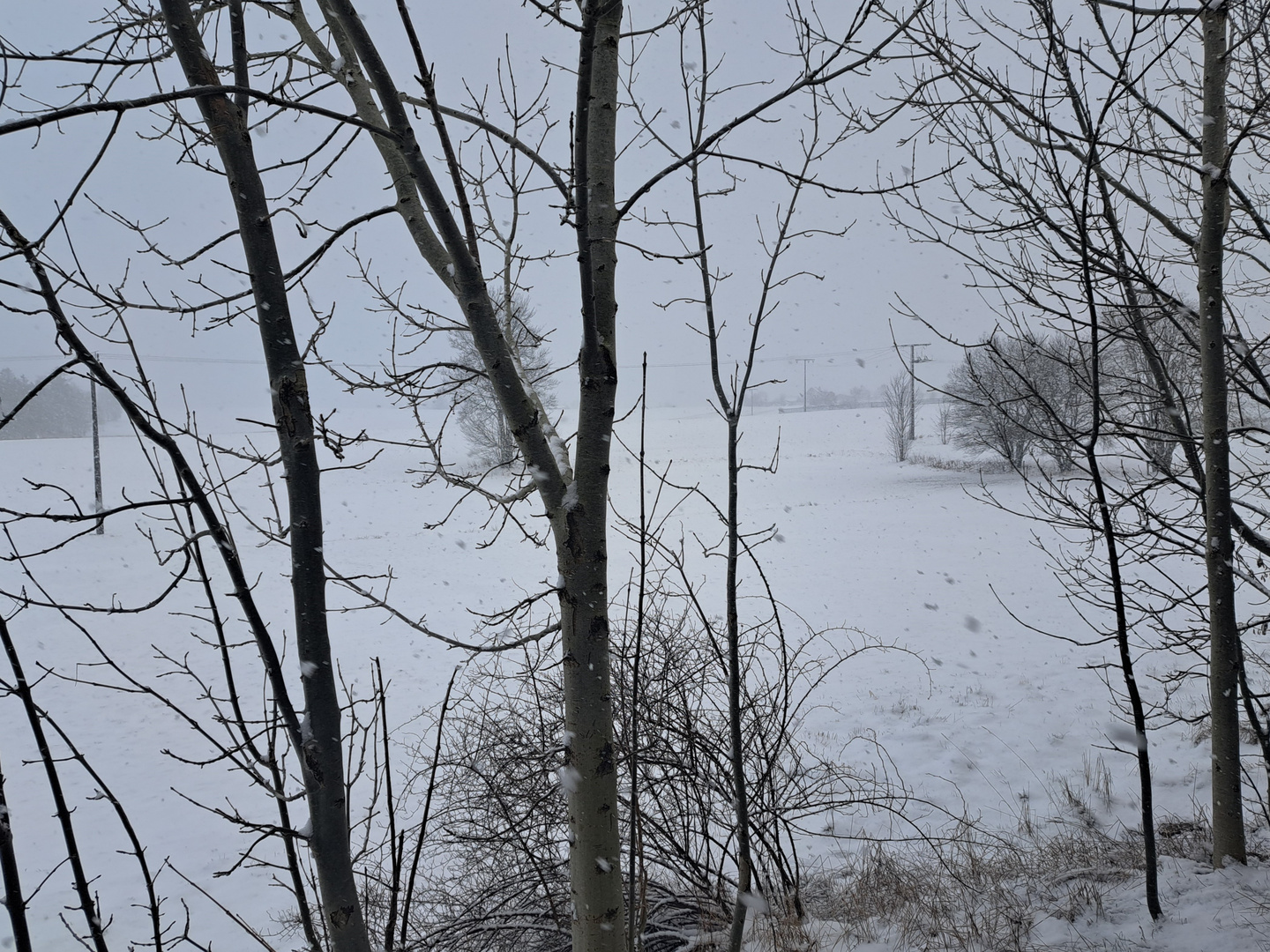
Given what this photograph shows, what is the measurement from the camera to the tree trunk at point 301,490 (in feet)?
4.20

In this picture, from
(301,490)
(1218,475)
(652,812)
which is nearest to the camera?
(301,490)

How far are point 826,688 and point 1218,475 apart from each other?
814cm

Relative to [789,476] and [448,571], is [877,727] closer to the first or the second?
[448,571]

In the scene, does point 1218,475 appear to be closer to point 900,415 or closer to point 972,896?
point 972,896

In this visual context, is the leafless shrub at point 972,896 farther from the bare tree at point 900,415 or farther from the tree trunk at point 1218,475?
the bare tree at point 900,415

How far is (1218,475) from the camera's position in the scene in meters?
3.10

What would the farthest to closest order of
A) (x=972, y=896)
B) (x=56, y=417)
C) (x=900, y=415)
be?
(x=900, y=415)
(x=56, y=417)
(x=972, y=896)

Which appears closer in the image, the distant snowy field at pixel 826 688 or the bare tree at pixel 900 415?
the distant snowy field at pixel 826 688

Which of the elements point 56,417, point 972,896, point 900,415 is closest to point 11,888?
point 972,896

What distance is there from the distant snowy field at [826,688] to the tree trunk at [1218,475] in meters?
0.30

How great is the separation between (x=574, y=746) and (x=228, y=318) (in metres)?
2.18

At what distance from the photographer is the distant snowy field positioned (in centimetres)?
617

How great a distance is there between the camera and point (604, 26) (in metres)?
1.90

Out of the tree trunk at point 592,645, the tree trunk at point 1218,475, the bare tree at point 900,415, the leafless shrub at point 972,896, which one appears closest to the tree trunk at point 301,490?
the tree trunk at point 592,645
